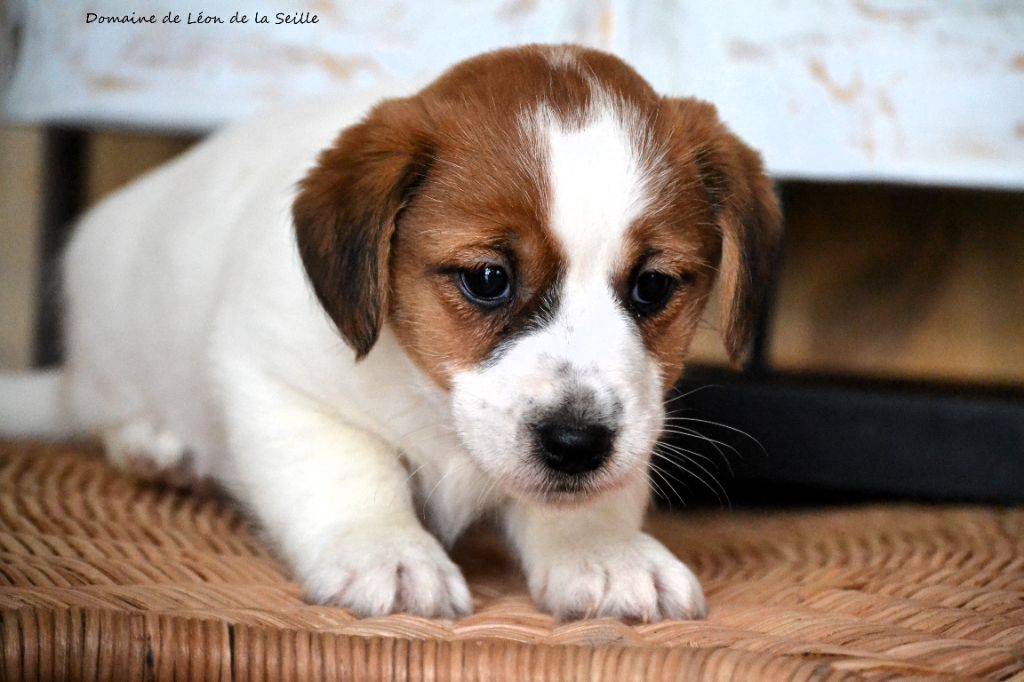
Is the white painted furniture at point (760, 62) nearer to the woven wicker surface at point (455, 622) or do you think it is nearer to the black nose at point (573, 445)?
the woven wicker surface at point (455, 622)

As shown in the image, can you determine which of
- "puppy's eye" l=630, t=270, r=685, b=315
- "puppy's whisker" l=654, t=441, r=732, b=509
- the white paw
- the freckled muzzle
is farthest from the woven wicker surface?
"puppy's eye" l=630, t=270, r=685, b=315

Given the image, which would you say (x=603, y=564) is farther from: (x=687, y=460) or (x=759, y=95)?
(x=759, y=95)

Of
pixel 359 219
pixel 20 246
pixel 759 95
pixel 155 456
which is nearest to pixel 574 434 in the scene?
pixel 359 219

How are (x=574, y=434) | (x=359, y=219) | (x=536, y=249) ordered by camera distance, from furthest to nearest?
(x=359, y=219)
(x=536, y=249)
(x=574, y=434)

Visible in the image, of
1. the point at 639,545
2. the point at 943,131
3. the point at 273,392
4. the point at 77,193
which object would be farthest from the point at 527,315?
the point at 77,193

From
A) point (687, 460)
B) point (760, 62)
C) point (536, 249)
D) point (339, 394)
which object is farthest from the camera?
point (760, 62)

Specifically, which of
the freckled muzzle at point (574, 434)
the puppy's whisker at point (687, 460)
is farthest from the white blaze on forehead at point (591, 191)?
the puppy's whisker at point (687, 460)
